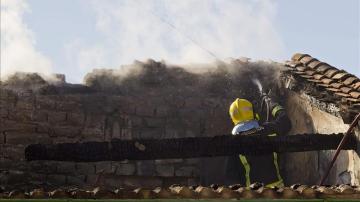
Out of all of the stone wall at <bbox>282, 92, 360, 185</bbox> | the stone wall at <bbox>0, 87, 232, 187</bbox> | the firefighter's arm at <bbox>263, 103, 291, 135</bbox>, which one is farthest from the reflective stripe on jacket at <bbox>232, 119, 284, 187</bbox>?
the stone wall at <bbox>0, 87, 232, 187</bbox>

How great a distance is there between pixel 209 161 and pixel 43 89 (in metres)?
2.83

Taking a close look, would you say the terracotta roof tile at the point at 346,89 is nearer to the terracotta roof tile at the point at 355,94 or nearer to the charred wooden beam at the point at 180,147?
the terracotta roof tile at the point at 355,94

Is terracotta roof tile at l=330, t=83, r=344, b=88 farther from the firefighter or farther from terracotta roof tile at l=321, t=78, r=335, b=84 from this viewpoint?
the firefighter

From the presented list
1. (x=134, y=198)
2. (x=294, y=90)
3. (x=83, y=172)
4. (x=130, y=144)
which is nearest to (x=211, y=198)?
(x=134, y=198)

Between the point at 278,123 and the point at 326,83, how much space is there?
39.2 inches

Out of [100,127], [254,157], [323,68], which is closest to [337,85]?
[323,68]

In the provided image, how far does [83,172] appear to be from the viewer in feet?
35.6

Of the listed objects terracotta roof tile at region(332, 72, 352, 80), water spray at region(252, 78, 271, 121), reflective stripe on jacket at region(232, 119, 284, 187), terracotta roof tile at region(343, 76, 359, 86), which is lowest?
reflective stripe on jacket at region(232, 119, 284, 187)

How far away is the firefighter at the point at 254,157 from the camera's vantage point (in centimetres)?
1083

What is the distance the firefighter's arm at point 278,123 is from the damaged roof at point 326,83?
53 cm

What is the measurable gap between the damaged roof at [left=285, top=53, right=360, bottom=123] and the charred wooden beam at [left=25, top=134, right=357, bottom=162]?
1.74 ft

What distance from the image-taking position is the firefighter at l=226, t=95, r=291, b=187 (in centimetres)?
1083

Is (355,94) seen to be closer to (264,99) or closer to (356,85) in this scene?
(356,85)

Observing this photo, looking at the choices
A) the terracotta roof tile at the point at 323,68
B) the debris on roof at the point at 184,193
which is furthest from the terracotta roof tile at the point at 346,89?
the debris on roof at the point at 184,193
